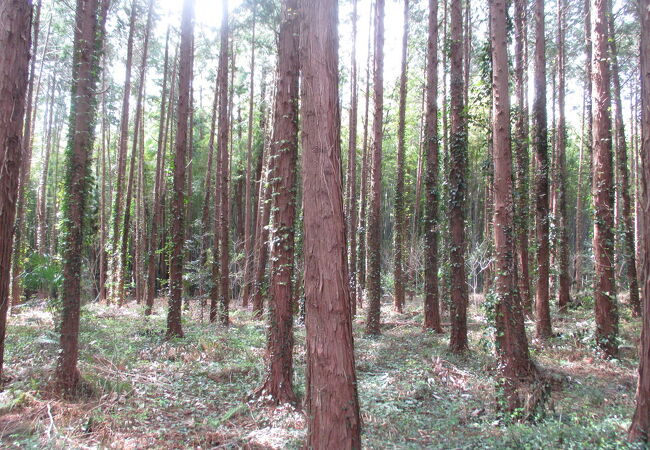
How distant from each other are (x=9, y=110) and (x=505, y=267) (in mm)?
6423

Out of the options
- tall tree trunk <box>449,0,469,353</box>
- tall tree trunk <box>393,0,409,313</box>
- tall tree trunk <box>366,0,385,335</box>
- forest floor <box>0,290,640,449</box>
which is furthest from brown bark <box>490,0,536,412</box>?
tall tree trunk <box>393,0,409,313</box>

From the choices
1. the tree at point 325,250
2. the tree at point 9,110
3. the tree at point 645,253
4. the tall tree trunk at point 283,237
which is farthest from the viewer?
the tall tree trunk at point 283,237

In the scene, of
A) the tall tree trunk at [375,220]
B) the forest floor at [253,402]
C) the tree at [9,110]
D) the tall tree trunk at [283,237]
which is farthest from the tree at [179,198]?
the tree at [9,110]

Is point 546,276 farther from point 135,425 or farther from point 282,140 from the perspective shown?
point 135,425

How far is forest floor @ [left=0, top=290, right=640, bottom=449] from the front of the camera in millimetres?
5109

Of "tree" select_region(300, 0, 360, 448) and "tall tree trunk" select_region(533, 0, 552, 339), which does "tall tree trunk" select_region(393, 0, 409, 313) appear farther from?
"tree" select_region(300, 0, 360, 448)

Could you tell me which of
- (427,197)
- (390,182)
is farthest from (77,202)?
(390,182)

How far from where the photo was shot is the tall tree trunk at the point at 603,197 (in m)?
9.12

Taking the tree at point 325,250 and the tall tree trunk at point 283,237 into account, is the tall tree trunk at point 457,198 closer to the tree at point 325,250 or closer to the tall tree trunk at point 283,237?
the tall tree trunk at point 283,237

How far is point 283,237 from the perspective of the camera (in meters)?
6.54

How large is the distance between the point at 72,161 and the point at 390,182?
29080 millimetres

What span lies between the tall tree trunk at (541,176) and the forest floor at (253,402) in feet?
2.52

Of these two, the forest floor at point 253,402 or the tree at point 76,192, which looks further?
the tree at point 76,192

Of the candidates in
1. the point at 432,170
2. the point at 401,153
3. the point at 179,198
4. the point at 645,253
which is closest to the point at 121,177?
the point at 179,198
